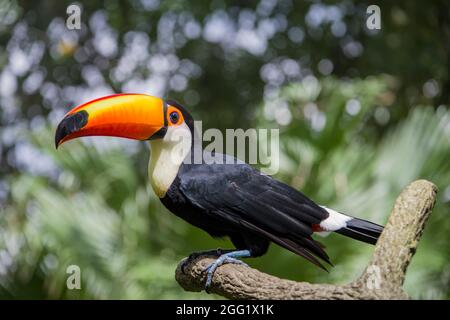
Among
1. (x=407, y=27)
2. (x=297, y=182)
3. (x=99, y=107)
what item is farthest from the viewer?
(x=407, y=27)

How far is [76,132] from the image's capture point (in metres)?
2.14

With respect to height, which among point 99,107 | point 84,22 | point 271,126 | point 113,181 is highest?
A: point 84,22

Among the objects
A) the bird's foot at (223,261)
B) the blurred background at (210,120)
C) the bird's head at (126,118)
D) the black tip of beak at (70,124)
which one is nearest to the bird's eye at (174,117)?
the bird's head at (126,118)

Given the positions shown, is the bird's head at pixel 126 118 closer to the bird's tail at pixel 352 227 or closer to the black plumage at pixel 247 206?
the black plumage at pixel 247 206

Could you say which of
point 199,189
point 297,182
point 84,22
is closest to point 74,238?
point 297,182

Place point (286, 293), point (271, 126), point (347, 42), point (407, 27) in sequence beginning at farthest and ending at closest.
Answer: point (347, 42) < point (407, 27) < point (271, 126) < point (286, 293)

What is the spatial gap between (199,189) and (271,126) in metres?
2.19

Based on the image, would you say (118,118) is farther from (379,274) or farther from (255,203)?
Result: (379,274)

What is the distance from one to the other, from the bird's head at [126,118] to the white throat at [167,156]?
0.05 feet

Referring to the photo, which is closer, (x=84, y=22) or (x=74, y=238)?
(x=74, y=238)

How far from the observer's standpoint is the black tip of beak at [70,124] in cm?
207

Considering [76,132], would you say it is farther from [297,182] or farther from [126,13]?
[126,13]

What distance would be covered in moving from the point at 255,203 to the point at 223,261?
24 centimetres

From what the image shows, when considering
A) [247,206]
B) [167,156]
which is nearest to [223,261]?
[247,206]
